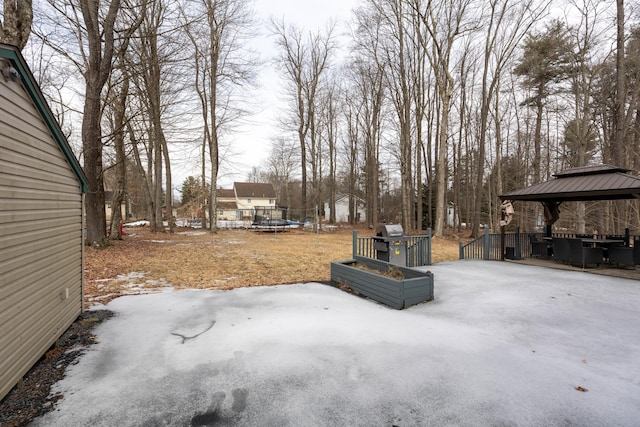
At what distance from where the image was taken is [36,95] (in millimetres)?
3055

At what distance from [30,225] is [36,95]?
1.34 metres

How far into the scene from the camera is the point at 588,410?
90.5 inches

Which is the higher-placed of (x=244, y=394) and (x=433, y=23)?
(x=433, y=23)

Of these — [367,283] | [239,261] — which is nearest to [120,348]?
[367,283]

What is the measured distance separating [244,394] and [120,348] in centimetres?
189

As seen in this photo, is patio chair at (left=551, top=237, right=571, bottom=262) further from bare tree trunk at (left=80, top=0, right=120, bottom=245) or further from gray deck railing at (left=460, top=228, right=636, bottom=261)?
bare tree trunk at (left=80, top=0, right=120, bottom=245)

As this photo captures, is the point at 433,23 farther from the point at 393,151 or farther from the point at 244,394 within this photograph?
the point at 244,394

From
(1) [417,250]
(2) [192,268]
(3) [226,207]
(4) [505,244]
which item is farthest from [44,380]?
(3) [226,207]

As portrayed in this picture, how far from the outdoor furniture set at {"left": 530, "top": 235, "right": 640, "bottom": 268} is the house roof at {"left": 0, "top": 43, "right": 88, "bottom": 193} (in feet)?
35.4

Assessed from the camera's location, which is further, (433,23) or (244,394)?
(433,23)

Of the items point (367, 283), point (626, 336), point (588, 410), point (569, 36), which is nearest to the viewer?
point (588, 410)

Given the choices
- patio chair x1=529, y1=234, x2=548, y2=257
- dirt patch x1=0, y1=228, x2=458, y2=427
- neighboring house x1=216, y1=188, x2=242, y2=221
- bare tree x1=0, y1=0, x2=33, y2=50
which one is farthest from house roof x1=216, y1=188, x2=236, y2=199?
patio chair x1=529, y1=234, x2=548, y2=257

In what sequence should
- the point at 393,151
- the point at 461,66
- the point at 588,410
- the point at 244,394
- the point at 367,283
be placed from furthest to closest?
the point at 393,151 → the point at 461,66 → the point at 367,283 → the point at 244,394 → the point at 588,410

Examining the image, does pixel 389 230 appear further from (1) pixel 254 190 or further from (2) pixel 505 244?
(1) pixel 254 190
